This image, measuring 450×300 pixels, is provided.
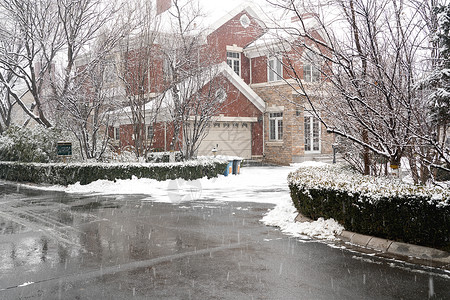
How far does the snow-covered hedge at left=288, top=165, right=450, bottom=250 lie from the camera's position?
21.3ft

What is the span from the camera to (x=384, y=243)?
723 centimetres

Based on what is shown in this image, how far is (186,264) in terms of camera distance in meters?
6.52

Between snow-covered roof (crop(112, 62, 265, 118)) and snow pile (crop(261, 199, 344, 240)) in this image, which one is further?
snow-covered roof (crop(112, 62, 265, 118))

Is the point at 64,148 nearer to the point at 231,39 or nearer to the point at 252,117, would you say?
the point at 252,117

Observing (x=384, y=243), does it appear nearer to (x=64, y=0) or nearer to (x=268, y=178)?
(x=268, y=178)

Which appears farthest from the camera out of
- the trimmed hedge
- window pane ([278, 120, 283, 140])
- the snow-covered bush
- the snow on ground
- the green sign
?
window pane ([278, 120, 283, 140])

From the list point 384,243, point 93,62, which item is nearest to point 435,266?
point 384,243

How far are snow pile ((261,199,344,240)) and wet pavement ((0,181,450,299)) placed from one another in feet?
0.97

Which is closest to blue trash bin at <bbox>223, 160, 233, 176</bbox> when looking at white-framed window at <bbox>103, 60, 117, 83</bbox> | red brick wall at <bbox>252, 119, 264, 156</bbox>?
white-framed window at <bbox>103, 60, 117, 83</bbox>

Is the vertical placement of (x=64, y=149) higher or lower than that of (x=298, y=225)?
higher

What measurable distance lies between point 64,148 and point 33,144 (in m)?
2.92

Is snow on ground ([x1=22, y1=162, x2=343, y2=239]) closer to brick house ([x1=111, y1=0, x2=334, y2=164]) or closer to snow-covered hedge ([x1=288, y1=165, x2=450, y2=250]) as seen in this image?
snow-covered hedge ([x1=288, y1=165, x2=450, y2=250])

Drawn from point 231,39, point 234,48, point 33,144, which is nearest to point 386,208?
point 33,144

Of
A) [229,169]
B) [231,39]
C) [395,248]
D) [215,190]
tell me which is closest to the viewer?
[395,248]
